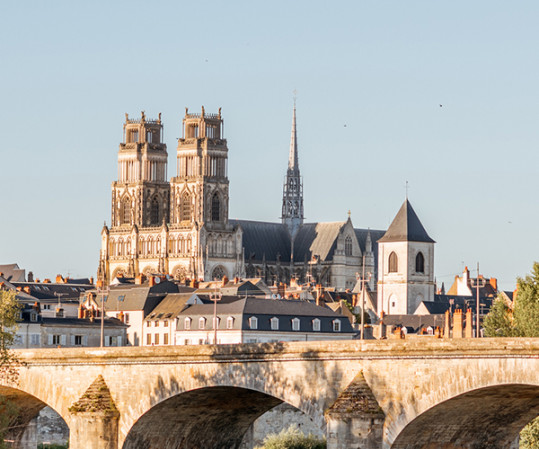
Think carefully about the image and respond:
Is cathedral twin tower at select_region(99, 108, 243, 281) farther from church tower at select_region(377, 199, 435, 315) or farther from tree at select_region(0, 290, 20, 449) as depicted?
tree at select_region(0, 290, 20, 449)

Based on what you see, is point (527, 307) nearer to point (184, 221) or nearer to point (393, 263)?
point (393, 263)

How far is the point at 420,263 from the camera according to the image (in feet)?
528

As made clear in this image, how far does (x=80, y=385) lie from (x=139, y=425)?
112 inches

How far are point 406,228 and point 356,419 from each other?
116947mm

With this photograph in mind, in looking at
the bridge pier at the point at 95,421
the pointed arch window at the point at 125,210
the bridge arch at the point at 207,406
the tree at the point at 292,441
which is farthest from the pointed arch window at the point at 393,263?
the bridge pier at the point at 95,421

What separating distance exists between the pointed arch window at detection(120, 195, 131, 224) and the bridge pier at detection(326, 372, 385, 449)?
143 meters

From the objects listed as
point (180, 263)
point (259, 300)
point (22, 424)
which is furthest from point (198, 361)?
point (180, 263)

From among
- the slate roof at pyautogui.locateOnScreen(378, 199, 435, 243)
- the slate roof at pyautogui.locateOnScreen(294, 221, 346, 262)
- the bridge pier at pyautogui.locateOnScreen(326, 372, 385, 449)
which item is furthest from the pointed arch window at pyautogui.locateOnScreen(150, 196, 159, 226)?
the bridge pier at pyautogui.locateOnScreen(326, 372, 385, 449)

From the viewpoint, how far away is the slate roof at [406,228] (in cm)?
15988

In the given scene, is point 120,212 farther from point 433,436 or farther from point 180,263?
point 433,436

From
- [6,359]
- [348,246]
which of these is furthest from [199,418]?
[348,246]

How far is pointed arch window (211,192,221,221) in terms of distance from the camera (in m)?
182

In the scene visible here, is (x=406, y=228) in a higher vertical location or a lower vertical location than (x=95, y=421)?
higher

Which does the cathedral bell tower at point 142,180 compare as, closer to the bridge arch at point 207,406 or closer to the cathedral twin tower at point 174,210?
the cathedral twin tower at point 174,210
